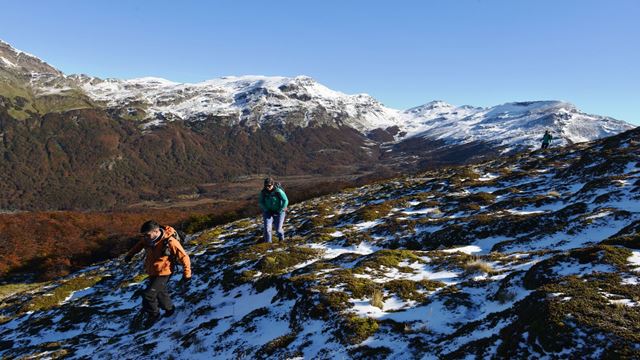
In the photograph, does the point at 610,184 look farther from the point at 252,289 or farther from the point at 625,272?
the point at 252,289

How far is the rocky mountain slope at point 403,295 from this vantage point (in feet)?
23.6

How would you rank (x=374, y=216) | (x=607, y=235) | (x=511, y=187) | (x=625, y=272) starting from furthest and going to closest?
(x=511, y=187), (x=374, y=216), (x=607, y=235), (x=625, y=272)

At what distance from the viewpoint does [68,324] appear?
53.5 feet

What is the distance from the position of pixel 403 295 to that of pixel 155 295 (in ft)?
23.3

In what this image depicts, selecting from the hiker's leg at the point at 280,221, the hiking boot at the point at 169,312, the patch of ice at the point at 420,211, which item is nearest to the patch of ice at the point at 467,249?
the hiker's leg at the point at 280,221

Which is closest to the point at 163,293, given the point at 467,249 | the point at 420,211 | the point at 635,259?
the point at 467,249

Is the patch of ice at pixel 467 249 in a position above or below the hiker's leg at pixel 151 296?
below

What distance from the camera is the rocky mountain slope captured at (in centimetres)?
720

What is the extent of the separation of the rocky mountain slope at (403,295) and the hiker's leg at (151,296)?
2.19ft

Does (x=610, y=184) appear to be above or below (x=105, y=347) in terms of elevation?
above

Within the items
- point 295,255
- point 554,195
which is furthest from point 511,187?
point 295,255

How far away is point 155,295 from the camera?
12.9 m

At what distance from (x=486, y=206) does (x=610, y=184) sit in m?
5.95

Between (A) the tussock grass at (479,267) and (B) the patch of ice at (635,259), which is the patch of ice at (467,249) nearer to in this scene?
(A) the tussock grass at (479,267)
